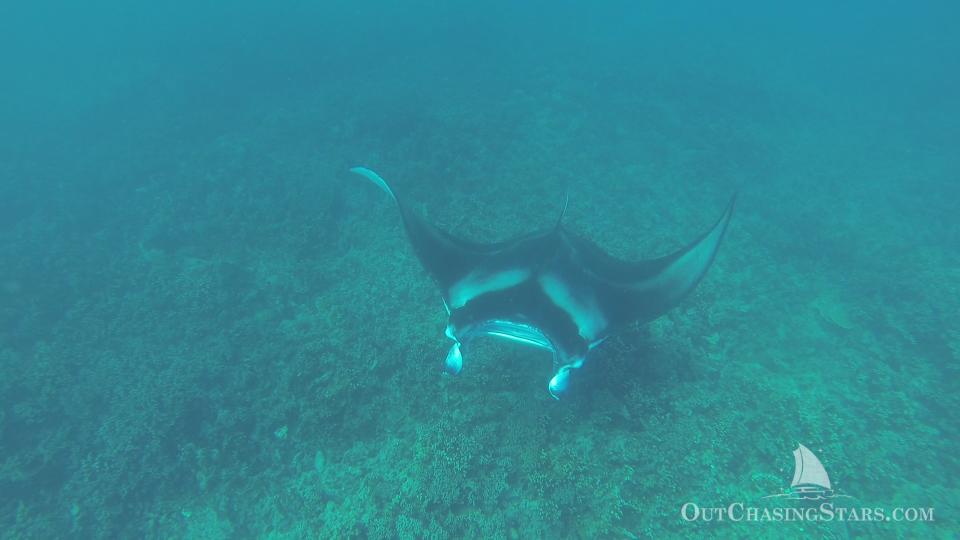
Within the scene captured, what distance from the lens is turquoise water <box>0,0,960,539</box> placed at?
328 cm

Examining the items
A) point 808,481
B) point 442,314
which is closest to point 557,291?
point 442,314

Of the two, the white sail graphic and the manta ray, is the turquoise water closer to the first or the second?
the white sail graphic

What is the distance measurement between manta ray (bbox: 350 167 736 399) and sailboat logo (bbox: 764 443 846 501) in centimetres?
172

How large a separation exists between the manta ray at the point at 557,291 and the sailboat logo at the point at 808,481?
5.63 feet

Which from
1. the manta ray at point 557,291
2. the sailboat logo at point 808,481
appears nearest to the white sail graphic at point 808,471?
the sailboat logo at point 808,481

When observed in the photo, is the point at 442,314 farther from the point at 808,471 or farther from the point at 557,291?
the point at 808,471

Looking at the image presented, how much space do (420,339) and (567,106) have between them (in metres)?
7.53

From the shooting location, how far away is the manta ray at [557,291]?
323cm

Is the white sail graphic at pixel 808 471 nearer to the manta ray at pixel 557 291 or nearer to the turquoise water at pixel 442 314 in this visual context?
the turquoise water at pixel 442 314

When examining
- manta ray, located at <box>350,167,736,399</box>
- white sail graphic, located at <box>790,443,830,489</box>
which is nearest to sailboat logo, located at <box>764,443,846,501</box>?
white sail graphic, located at <box>790,443,830,489</box>

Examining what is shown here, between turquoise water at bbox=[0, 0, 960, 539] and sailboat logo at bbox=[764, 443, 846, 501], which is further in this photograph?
turquoise water at bbox=[0, 0, 960, 539]

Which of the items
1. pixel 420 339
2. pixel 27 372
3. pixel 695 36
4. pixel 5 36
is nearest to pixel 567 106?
pixel 420 339

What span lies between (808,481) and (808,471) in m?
0.09

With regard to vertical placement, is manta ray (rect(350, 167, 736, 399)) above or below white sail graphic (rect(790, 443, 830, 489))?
above
